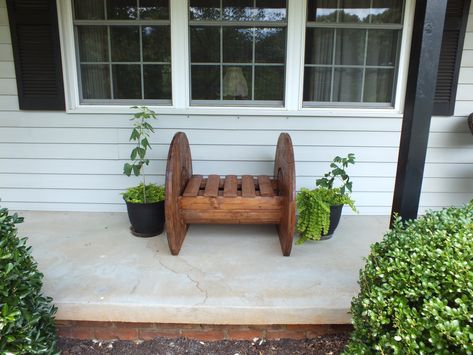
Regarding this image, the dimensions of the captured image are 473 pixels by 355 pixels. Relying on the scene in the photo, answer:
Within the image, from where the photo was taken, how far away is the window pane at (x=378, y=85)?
3.10 meters

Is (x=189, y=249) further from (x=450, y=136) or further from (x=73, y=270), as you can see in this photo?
(x=450, y=136)

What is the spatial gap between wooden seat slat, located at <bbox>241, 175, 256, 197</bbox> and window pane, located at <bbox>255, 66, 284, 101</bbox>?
2.51 ft

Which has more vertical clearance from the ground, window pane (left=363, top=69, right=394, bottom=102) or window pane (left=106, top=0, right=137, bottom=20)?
window pane (left=106, top=0, right=137, bottom=20)

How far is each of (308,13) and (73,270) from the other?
2.63 metres

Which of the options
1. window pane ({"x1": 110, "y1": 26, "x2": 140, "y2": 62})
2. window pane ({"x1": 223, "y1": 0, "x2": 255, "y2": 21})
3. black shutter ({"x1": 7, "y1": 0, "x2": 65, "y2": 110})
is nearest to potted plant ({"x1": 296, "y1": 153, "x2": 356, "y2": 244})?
window pane ({"x1": 223, "y1": 0, "x2": 255, "y2": 21})

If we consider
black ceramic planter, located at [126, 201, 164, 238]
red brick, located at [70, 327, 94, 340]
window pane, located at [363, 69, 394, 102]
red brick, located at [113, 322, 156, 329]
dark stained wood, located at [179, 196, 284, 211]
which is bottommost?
red brick, located at [70, 327, 94, 340]

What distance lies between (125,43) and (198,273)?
80.1 inches

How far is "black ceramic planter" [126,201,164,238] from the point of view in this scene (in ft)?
8.86

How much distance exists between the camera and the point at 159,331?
194cm

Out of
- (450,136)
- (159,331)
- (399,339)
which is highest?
(450,136)

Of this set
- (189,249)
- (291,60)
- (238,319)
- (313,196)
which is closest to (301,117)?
(291,60)

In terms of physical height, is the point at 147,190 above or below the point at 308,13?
below

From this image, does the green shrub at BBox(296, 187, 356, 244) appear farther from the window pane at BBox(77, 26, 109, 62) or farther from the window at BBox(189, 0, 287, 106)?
the window pane at BBox(77, 26, 109, 62)

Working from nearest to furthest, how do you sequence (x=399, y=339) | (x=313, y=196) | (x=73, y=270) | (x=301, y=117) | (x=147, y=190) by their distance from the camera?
(x=399, y=339) → (x=73, y=270) → (x=313, y=196) → (x=147, y=190) → (x=301, y=117)
